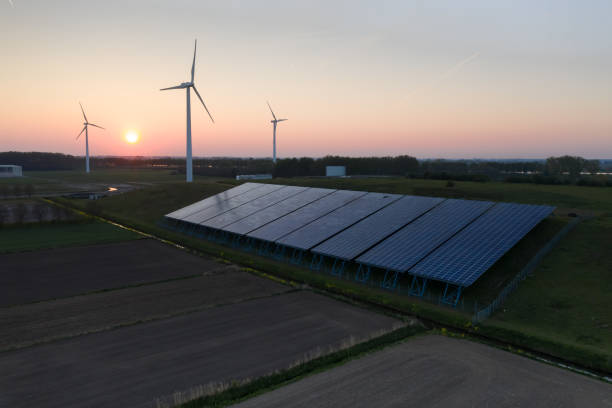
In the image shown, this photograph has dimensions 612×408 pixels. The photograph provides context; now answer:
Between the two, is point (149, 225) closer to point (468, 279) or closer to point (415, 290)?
point (415, 290)

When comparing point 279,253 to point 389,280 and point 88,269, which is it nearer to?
point 389,280

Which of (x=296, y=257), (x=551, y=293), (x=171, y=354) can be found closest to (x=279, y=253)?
(x=296, y=257)

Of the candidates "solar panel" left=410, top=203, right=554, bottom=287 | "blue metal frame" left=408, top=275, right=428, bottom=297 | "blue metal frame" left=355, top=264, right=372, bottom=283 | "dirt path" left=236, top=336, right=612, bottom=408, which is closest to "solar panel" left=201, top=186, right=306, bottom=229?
"blue metal frame" left=355, top=264, right=372, bottom=283

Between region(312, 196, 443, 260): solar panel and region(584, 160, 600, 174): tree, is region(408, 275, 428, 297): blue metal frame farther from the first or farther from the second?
region(584, 160, 600, 174): tree

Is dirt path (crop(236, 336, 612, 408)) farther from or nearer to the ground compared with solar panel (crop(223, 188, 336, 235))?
nearer to the ground

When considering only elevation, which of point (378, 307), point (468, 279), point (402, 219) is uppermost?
point (402, 219)

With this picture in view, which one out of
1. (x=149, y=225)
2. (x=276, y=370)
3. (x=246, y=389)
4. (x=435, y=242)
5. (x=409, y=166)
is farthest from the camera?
(x=409, y=166)

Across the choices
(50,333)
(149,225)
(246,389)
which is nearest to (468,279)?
(246,389)
